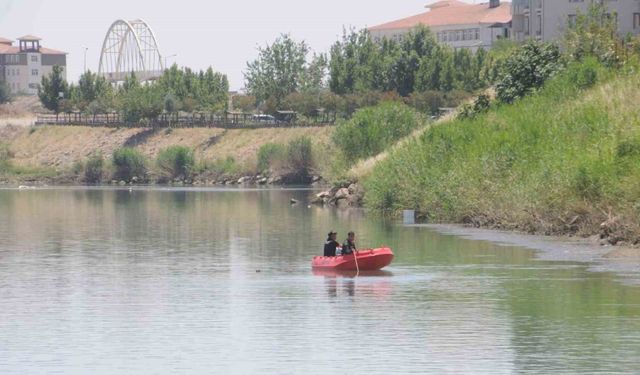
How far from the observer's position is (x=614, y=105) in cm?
7969

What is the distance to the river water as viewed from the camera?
38219mm

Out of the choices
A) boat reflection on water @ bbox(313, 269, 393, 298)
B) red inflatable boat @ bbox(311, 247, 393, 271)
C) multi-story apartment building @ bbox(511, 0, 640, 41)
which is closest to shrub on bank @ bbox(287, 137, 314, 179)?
multi-story apartment building @ bbox(511, 0, 640, 41)

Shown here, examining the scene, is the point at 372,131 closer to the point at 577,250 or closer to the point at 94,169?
the point at 577,250

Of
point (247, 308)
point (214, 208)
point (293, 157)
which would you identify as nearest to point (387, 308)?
point (247, 308)

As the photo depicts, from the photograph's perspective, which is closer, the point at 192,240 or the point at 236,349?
the point at 236,349

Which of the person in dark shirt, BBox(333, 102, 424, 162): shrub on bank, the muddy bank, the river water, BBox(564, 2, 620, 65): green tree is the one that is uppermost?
BBox(564, 2, 620, 65): green tree

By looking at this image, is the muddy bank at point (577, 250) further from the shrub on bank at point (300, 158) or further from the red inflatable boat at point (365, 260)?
the shrub on bank at point (300, 158)

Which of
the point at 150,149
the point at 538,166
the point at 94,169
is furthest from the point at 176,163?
the point at 538,166

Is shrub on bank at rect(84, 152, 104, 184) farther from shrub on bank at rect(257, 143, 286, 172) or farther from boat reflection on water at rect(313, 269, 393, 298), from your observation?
boat reflection on water at rect(313, 269, 393, 298)

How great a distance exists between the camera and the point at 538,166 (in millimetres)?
76375

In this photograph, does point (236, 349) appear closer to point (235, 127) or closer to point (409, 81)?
point (409, 81)

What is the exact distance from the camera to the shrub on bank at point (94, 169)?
7052 inches

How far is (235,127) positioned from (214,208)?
260 feet

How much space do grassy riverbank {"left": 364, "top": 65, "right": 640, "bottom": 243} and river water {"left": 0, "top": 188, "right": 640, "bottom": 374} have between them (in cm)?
463
